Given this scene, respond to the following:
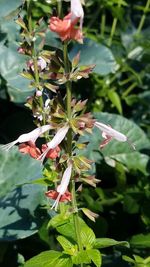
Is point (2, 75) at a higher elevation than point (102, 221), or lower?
higher

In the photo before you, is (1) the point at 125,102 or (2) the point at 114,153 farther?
(1) the point at 125,102

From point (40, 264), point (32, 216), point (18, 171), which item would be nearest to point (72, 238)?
point (40, 264)

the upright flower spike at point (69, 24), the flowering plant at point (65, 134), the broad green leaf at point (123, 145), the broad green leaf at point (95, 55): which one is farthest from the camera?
the broad green leaf at point (95, 55)

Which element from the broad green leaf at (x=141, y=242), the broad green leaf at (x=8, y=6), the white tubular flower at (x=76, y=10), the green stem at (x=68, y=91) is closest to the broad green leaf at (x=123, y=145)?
the broad green leaf at (x=8, y=6)

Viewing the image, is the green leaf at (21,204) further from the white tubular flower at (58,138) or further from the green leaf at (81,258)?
the white tubular flower at (58,138)

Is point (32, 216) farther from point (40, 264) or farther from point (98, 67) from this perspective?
point (98, 67)

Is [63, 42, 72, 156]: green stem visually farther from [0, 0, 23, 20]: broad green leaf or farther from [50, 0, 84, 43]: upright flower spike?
[0, 0, 23, 20]: broad green leaf
